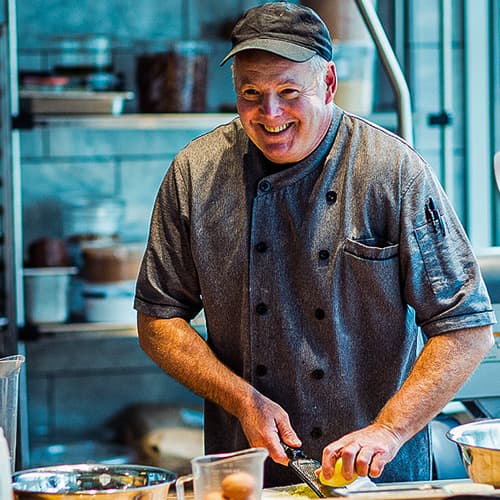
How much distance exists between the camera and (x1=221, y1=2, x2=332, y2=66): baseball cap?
178cm

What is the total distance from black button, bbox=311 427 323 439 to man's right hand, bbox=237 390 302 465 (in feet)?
0.53

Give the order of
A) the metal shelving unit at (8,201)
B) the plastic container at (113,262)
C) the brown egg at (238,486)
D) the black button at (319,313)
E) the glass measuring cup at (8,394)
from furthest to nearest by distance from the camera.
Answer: the plastic container at (113,262) < the metal shelving unit at (8,201) < the black button at (319,313) < the glass measuring cup at (8,394) < the brown egg at (238,486)

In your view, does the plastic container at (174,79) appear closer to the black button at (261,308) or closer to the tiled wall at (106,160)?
the tiled wall at (106,160)

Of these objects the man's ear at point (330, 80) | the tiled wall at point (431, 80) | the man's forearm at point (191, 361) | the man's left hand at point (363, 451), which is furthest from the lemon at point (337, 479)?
the tiled wall at point (431, 80)

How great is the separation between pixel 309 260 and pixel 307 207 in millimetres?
98

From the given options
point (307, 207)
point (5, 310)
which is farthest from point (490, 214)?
point (307, 207)

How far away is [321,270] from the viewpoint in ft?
6.23

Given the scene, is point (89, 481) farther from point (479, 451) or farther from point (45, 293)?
point (45, 293)

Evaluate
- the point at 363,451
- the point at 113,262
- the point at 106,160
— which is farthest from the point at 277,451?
the point at 106,160

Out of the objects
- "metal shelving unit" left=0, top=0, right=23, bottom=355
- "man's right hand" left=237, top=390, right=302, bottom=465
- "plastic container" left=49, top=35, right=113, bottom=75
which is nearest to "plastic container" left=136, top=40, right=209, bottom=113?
"plastic container" left=49, top=35, right=113, bottom=75

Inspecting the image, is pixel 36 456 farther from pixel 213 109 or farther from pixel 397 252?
pixel 397 252

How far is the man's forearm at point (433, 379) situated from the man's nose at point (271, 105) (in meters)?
0.48

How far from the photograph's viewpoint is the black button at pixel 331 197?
75.4 inches

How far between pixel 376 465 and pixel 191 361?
0.45 metres
